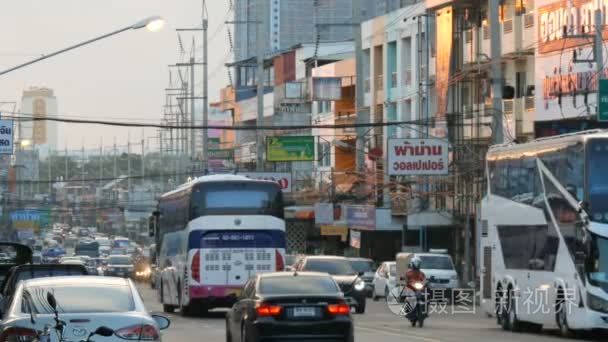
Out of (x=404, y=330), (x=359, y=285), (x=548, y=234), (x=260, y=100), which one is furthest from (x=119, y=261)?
(x=548, y=234)

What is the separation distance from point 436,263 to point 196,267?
1540 centimetres

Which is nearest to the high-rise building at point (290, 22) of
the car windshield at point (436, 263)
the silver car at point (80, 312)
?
the car windshield at point (436, 263)

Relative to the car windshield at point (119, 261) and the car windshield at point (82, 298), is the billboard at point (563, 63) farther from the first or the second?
the car windshield at point (119, 261)

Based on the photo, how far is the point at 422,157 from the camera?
5691cm

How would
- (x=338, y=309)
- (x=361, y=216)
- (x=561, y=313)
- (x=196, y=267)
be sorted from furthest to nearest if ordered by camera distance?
1. (x=361, y=216)
2. (x=196, y=267)
3. (x=561, y=313)
4. (x=338, y=309)

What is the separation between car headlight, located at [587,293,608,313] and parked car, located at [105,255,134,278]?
5693 cm

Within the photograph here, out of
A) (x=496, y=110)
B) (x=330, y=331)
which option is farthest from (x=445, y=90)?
(x=330, y=331)

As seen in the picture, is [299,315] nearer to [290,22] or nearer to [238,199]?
[238,199]

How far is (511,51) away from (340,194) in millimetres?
23254

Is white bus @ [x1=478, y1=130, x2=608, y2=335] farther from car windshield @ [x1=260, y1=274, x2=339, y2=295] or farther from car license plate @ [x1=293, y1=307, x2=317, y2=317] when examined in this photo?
car license plate @ [x1=293, y1=307, x2=317, y2=317]

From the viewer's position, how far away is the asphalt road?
3097 cm

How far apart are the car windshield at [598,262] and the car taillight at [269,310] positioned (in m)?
7.62

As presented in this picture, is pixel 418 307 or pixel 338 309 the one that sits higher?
pixel 338 309

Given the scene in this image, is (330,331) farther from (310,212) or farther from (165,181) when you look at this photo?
(165,181)
